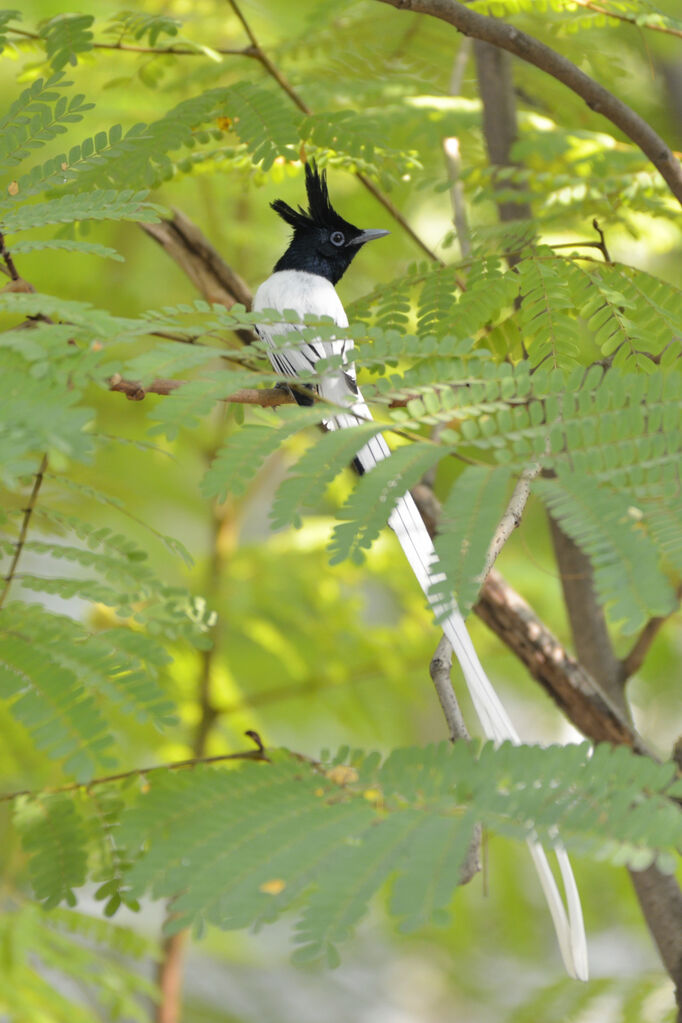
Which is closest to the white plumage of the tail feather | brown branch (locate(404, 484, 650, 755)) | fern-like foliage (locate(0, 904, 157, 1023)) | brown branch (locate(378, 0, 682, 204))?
the tail feather

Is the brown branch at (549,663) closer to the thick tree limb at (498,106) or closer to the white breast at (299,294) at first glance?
the white breast at (299,294)

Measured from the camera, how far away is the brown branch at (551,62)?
6.33ft

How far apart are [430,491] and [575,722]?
721 millimetres

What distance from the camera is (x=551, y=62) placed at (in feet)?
6.63

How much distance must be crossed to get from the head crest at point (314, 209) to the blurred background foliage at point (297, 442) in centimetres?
15

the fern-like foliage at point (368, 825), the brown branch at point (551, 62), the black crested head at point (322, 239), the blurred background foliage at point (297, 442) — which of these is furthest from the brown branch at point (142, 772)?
the black crested head at point (322, 239)

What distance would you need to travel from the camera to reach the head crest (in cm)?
297

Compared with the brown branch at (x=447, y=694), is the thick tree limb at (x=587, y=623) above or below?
below

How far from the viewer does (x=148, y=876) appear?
1.32m

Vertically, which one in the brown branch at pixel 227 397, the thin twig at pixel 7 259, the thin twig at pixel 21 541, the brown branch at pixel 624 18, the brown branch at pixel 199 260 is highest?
the brown branch at pixel 624 18

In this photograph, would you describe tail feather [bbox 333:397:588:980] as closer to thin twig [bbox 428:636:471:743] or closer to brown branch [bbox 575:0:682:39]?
thin twig [bbox 428:636:471:743]

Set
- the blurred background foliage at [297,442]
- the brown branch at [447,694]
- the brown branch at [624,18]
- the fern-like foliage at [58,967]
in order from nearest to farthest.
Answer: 1. the brown branch at [447,694]
2. the brown branch at [624,18]
3. the fern-like foliage at [58,967]
4. the blurred background foliage at [297,442]

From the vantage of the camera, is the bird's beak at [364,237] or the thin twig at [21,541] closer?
the thin twig at [21,541]

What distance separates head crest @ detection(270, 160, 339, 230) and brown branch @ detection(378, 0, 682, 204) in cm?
97
